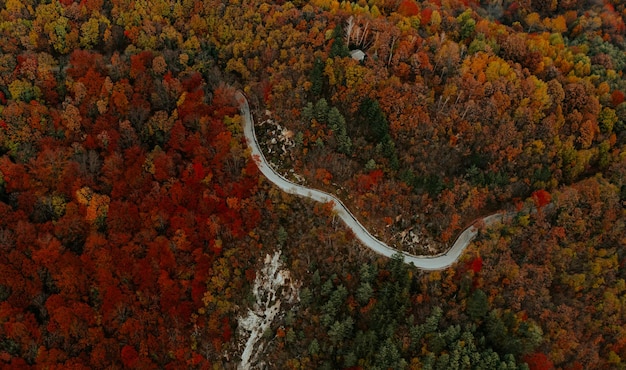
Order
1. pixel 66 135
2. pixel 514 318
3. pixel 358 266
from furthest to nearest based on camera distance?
pixel 66 135, pixel 358 266, pixel 514 318

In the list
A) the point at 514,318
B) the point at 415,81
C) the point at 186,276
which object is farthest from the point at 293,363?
the point at 415,81

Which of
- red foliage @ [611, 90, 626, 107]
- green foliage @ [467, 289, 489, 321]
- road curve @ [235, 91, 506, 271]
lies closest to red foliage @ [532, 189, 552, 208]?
road curve @ [235, 91, 506, 271]

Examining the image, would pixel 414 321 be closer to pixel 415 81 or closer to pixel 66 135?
pixel 415 81

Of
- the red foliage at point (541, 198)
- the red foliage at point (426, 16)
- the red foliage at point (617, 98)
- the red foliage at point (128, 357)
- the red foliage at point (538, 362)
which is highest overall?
the red foliage at point (426, 16)

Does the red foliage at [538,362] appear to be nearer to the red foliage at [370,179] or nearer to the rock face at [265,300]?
the red foliage at [370,179]

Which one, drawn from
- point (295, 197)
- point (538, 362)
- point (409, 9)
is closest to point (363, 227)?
point (295, 197)

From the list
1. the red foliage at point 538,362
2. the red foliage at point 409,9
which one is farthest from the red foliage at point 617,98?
the red foliage at point 538,362
